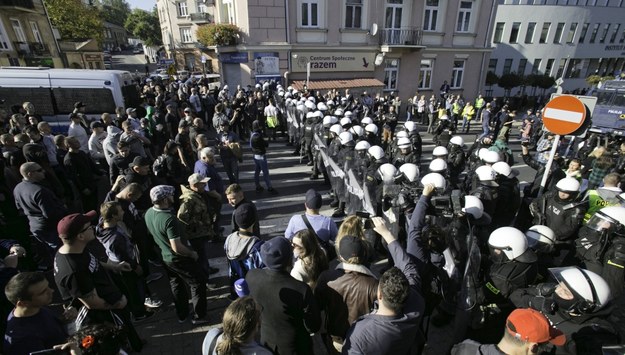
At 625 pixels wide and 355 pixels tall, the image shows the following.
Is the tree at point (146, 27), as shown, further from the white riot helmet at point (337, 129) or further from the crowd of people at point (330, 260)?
the white riot helmet at point (337, 129)

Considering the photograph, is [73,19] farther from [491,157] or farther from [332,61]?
[491,157]

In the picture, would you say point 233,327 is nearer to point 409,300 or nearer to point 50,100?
point 409,300

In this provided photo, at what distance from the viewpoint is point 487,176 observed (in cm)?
496

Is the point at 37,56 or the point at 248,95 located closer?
the point at 248,95

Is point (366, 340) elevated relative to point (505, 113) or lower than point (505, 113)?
elevated

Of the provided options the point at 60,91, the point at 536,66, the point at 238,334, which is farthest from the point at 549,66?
the point at 238,334

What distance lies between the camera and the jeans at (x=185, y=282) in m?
3.61

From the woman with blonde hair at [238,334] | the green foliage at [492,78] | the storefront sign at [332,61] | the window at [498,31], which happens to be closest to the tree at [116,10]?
the storefront sign at [332,61]

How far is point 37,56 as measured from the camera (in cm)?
2389

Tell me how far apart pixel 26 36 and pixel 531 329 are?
33.9 m

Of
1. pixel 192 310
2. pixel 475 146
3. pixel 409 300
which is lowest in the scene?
pixel 192 310

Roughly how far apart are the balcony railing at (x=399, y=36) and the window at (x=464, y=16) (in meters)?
3.41

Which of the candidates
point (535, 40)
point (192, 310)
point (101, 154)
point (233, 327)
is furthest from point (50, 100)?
point (535, 40)

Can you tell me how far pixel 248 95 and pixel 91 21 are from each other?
2975 centimetres
